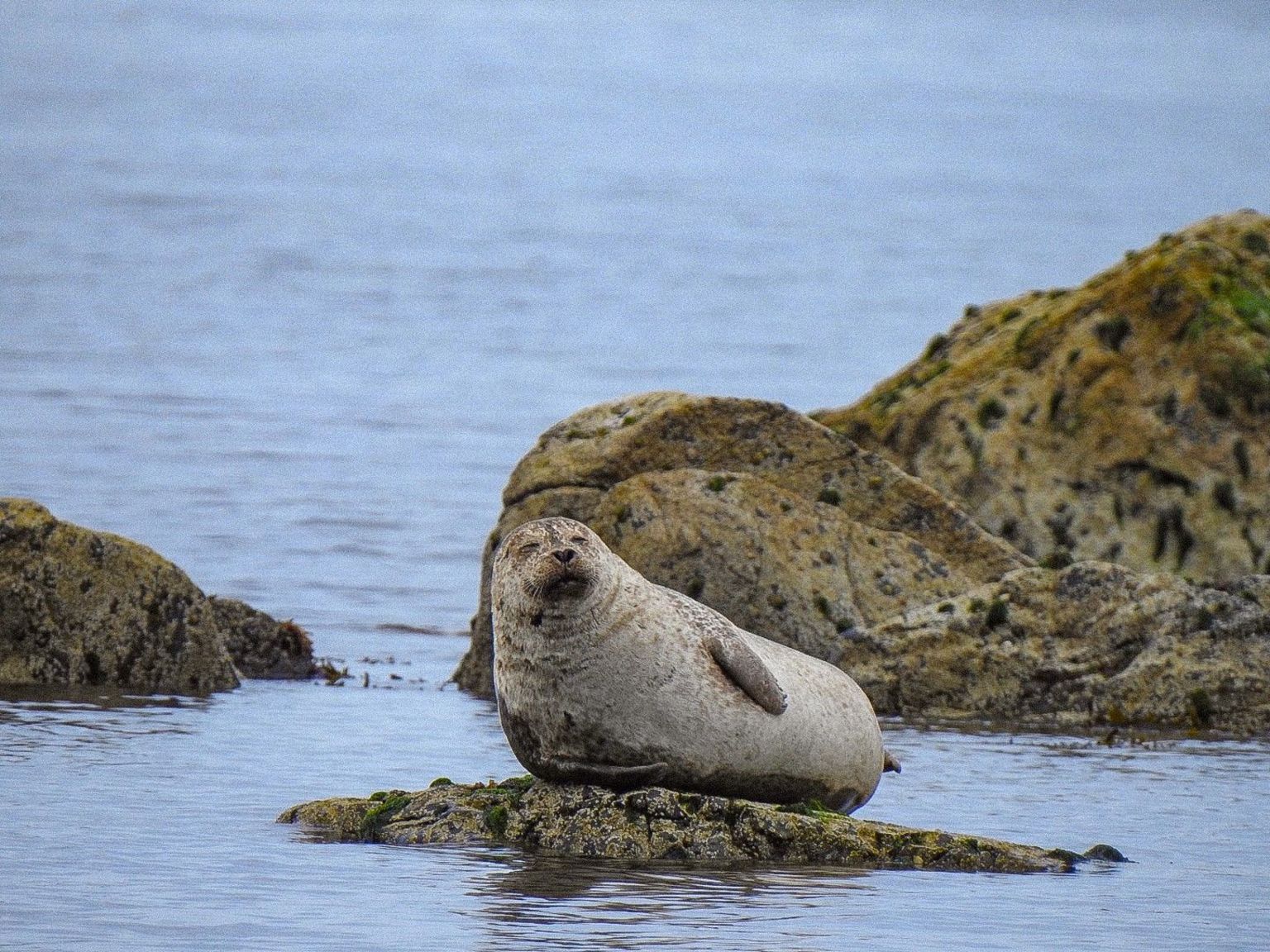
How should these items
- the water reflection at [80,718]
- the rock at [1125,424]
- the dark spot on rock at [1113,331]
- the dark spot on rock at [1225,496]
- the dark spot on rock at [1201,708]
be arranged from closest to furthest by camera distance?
1. the water reflection at [80,718]
2. the dark spot on rock at [1201,708]
3. the dark spot on rock at [1225,496]
4. the rock at [1125,424]
5. the dark spot on rock at [1113,331]

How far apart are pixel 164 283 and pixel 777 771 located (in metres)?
79.5

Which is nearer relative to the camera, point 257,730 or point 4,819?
point 4,819

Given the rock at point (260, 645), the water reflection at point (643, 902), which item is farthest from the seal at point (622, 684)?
the rock at point (260, 645)

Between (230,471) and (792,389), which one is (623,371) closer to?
(792,389)

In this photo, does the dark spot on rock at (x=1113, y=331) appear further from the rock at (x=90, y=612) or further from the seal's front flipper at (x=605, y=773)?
the seal's front flipper at (x=605, y=773)

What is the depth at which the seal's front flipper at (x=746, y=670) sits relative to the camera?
454 inches

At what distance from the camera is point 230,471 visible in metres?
33.5

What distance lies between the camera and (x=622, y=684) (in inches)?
447

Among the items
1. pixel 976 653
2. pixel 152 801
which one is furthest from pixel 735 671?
pixel 976 653

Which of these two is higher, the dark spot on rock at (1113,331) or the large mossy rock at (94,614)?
the dark spot on rock at (1113,331)

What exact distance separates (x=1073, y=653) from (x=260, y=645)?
222 inches

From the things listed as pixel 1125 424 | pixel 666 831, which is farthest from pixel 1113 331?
pixel 666 831

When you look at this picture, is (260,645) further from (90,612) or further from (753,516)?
(753,516)

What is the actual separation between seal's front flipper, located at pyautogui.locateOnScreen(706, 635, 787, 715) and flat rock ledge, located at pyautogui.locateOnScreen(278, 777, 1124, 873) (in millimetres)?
488
